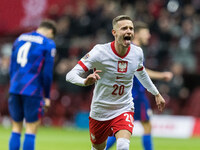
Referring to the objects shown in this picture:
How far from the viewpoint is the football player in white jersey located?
614 centimetres

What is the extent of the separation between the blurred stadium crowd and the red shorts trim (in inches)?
375

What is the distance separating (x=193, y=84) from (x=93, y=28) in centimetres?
417

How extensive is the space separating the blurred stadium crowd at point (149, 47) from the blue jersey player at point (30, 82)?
28.1ft

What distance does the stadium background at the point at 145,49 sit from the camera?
16.2 m

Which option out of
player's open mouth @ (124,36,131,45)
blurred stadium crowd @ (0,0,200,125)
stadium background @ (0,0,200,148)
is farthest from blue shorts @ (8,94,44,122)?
blurred stadium crowd @ (0,0,200,125)

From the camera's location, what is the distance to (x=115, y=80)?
6.25 m

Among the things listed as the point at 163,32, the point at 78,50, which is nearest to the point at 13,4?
the point at 78,50

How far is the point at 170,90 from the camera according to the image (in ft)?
52.0

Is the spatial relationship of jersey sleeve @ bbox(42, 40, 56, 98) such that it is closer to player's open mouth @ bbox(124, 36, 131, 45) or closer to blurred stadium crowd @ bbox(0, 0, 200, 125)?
player's open mouth @ bbox(124, 36, 131, 45)

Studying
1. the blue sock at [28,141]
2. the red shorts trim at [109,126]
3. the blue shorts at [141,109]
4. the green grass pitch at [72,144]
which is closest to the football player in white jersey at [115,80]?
the red shorts trim at [109,126]

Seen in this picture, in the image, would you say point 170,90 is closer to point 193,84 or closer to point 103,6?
point 193,84

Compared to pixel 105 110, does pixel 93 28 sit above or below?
above

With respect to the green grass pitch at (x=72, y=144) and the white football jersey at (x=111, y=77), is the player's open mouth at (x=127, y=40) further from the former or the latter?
the green grass pitch at (x=72, y=144)

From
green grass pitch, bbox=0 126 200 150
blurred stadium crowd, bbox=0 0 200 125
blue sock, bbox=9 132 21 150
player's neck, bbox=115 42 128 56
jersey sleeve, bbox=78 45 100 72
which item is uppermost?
blurred stadium crowd, bbox=0 0 200 125
